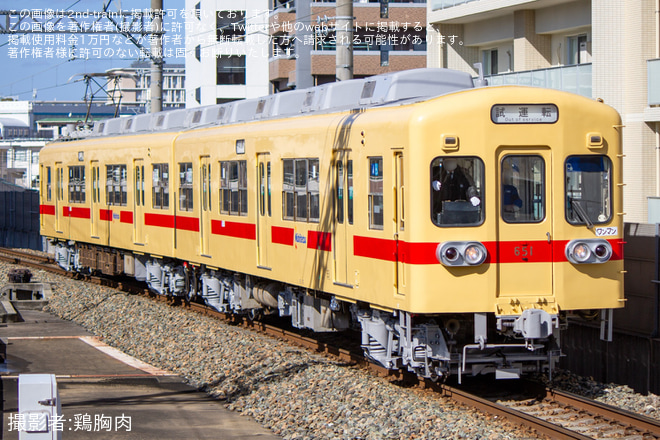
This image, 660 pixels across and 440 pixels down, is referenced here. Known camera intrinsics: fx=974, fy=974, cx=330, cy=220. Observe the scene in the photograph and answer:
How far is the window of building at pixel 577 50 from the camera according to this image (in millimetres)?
19531

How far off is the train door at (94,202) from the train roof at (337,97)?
3273 millimetres

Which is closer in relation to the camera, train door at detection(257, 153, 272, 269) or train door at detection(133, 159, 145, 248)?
train door at detection(257, 153, 272, 269)

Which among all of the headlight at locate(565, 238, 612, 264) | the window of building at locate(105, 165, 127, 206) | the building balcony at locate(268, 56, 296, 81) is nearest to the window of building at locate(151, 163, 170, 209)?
the window of building at locate(105, 165, 127, 206)

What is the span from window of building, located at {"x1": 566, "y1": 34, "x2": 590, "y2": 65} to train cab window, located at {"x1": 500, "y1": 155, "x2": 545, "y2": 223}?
11.0 meters

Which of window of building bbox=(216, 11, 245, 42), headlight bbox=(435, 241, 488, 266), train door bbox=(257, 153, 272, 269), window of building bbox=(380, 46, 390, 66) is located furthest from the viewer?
window of building bbox=(216, 11, 245, 42)

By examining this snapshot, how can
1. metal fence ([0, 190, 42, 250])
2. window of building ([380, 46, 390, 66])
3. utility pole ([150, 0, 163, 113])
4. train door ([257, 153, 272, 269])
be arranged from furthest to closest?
1. window of building ([380, 46, 390, 66])
2. metal fence ([0, 190, 42, 250])
3. utility pole ([150, 0, 163, 113])
4. train door ([257, 153, 272, 269])

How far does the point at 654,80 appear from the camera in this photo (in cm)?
1620

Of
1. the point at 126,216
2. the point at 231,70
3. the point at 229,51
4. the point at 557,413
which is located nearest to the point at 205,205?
the point at 126,216

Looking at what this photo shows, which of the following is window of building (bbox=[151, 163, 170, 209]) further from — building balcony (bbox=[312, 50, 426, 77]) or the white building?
the white building

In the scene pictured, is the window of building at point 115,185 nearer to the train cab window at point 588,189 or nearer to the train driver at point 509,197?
the train driver at point 509,197

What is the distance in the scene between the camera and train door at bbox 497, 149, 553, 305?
29.9 ft

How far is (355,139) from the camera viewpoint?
10.3 metres

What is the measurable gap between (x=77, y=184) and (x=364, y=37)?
2204 centimetres

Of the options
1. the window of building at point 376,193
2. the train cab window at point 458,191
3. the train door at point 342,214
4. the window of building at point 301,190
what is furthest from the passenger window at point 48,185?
the train cab window at point 458,191
